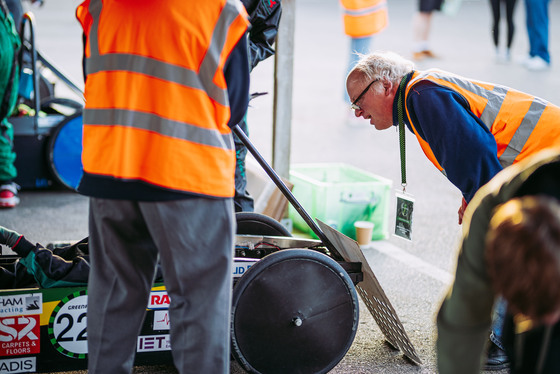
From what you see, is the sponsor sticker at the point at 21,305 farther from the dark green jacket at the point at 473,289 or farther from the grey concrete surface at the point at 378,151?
the dark green jacket at the point at 473,289

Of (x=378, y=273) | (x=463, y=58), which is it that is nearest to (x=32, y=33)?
(x=378, y=273)

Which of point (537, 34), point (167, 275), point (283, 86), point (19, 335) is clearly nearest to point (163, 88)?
point (167, 275)

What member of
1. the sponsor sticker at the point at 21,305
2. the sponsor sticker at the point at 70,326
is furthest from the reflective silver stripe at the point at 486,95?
the sponsor sticker at the point at 21,305

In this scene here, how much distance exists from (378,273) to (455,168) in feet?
5.52

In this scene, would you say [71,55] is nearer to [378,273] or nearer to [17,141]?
[17,141]

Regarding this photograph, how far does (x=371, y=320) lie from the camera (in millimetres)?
3666

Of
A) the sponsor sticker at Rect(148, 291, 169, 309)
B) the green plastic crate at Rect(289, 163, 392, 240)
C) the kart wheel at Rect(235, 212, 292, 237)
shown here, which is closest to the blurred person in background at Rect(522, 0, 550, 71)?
the green plastic crate at Rect(289, 163, 392, 240)

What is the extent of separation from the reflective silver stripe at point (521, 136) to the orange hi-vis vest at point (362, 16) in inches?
188

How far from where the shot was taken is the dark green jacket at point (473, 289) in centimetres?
163

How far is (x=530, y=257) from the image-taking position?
139 centimetres

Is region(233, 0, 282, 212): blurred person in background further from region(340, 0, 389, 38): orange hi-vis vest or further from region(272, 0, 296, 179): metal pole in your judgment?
region(340, 0, 389, 38): orange hi-vis vest

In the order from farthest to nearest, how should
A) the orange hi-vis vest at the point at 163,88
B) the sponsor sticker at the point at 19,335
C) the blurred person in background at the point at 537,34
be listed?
1. the blurred person in background at the point at 537,34
2. the sponsor sticker at the point at 19,335
3. the orange hi-vis vest at the point at 163,88

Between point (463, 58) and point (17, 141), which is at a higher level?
point (463, 58)

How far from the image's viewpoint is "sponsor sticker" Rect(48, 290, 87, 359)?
113 inches
